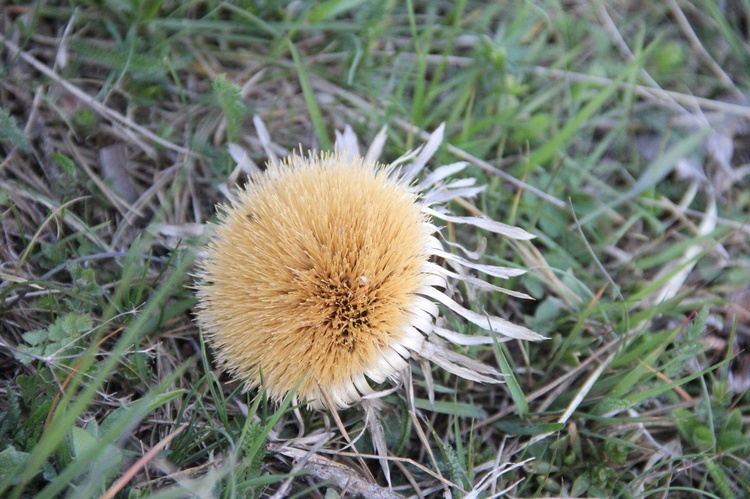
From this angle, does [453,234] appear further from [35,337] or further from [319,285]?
[35,337]

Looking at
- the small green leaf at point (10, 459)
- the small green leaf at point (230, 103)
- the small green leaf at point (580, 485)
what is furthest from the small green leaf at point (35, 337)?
the small green leaf at point (580, 485)

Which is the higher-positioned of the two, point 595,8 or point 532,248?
point 595,8

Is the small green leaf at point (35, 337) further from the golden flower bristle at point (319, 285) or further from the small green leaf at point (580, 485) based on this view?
the small green leaf at point (580, 485)

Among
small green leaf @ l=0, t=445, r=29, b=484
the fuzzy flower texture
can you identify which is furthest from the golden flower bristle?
small green leaf @ l=0, t=445, r=29, b=484

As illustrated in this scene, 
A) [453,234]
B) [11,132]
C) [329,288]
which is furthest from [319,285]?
[11,132]

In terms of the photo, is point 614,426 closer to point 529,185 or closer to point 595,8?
point 529,185

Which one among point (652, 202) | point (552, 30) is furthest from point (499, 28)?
point (652, 202)
